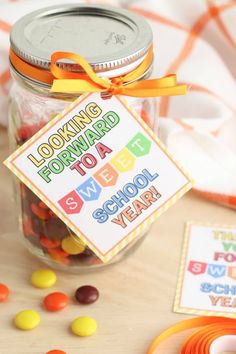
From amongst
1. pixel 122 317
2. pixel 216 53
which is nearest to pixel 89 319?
pixel 122 317

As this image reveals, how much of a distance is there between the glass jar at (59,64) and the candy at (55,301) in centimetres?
4

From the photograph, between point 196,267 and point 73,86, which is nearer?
point 73,86

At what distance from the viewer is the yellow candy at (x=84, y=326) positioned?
2.23 feet

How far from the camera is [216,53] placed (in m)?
1.01

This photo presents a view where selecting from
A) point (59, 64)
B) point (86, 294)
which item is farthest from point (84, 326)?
point (59, 64)

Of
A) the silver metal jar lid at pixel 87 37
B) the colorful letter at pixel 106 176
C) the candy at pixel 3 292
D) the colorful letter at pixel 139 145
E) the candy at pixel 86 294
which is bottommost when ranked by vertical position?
the candy at pixel 3 292

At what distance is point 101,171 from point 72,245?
9 centimetres

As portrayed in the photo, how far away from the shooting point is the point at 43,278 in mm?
736

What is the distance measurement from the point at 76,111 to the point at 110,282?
0.19 meters

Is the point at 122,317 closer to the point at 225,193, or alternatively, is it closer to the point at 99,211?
the point at 99,211

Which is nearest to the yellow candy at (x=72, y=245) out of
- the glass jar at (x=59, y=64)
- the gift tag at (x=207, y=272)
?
the glass jar at (x=59, y=64)

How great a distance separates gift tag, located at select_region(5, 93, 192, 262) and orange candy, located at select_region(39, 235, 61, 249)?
4cm

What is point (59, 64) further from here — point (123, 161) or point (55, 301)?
point (55, 301)

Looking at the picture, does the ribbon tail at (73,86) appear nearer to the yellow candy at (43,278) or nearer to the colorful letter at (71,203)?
the colorful letter at (71,203)
